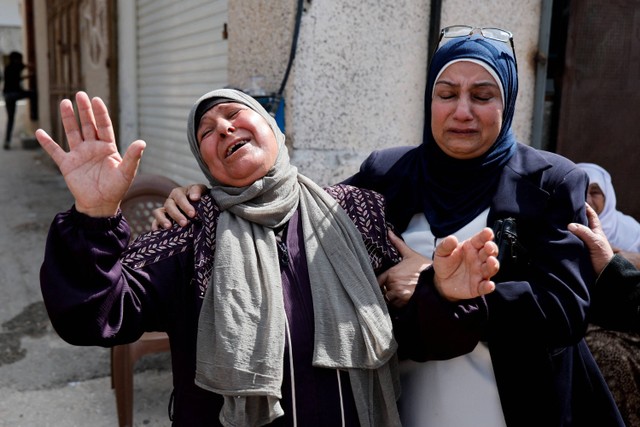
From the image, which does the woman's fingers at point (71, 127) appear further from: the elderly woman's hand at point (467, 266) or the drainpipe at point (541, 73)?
the drainpipe at point (541, 73)

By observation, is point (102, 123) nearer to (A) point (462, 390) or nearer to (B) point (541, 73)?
(A) point (462, 390)

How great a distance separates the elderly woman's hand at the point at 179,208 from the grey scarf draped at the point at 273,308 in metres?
0.07

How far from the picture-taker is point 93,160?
1.62 m

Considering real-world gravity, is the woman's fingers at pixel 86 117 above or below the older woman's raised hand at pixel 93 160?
above

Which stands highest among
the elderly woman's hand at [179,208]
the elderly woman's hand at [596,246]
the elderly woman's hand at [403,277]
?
the elderly woman's hand at [179,208]

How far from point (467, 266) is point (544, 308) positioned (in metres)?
0.30

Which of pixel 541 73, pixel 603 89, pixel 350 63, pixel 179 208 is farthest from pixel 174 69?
pixel 179 208

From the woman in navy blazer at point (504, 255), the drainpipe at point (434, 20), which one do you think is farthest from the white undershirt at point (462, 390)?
the drainpipe at point (434, 20)

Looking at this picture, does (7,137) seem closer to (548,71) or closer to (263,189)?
(548,71)

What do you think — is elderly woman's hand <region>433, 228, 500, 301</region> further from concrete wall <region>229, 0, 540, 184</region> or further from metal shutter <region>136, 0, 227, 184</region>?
metal shutter <region>136, 0, 227, 184</region>

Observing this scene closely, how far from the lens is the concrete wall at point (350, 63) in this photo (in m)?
3.58

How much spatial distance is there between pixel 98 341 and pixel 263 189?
1.96ft

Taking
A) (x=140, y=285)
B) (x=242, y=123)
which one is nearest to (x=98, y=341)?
(x=140, y=285)

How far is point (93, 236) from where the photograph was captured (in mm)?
1557
